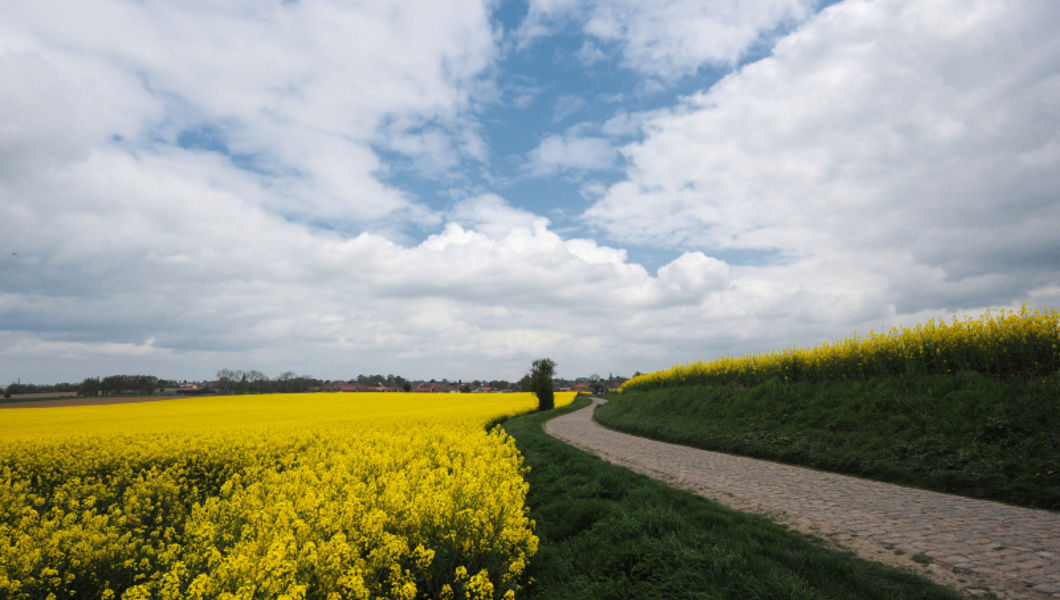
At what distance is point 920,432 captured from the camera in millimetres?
9703

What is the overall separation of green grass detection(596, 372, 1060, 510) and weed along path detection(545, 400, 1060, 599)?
56 centimetres

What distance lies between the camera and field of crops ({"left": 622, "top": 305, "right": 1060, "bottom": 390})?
981 cm

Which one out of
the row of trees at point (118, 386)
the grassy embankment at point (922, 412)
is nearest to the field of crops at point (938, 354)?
the grassy embankment at point (922, 412)

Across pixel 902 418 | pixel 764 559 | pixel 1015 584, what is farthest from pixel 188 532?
pixel 902 418

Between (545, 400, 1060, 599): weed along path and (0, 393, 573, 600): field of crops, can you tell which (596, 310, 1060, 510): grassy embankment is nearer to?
(545, 400, 1060, 599): weed along path

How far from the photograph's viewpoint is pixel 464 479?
5.95 metres

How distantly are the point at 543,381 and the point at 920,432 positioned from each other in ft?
108

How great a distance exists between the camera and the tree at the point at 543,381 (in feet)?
136

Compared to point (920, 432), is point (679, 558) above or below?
below

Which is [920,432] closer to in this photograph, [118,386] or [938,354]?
[938,354]

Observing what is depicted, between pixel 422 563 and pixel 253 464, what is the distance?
9.78 m

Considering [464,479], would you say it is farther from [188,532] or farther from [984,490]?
[984,490]

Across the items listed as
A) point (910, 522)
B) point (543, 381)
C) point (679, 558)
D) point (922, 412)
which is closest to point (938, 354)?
point (922, 412)

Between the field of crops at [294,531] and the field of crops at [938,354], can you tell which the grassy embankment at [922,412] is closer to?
the field of crops at [938,354]
